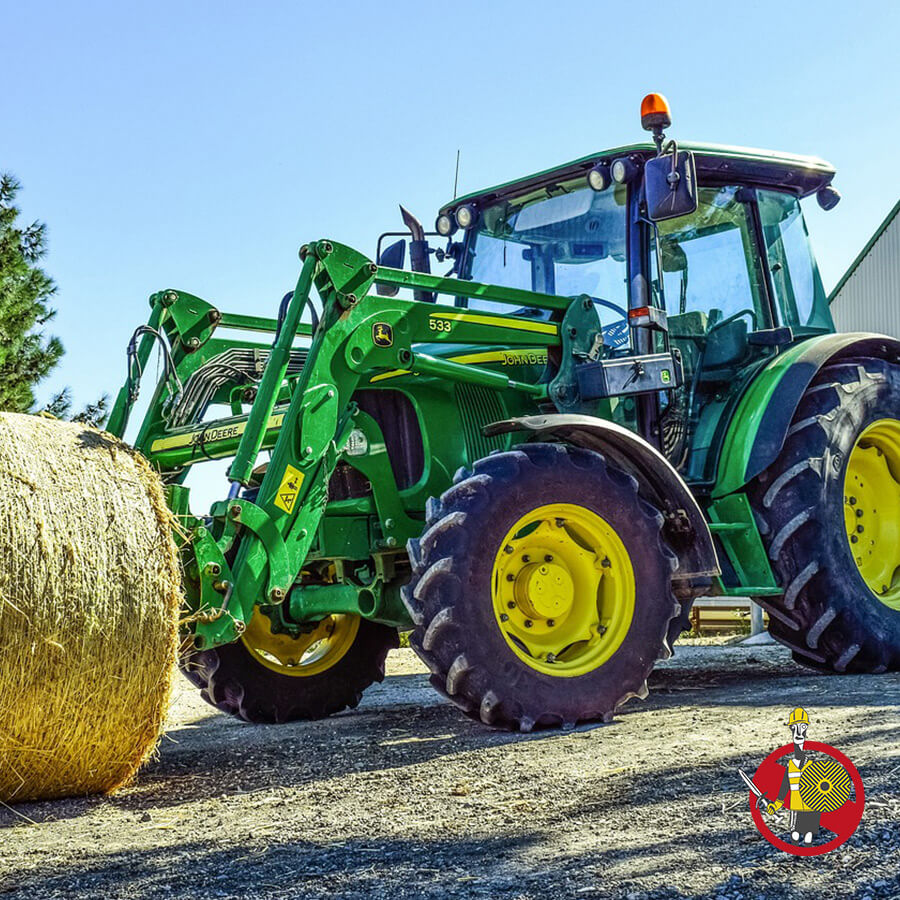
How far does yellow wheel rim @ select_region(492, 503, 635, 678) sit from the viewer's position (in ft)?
18.6

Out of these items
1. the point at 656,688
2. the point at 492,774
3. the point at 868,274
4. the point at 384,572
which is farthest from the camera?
the point at 868,274

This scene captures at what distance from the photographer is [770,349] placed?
285 inches

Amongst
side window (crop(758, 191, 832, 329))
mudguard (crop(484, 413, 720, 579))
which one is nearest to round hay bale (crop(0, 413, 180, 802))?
mudguard (crop(484, 413, 720, 579))

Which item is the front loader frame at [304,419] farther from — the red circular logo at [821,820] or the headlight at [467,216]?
the red circular logo at [821,820]

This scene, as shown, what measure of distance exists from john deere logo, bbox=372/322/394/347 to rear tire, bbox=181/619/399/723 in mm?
1883

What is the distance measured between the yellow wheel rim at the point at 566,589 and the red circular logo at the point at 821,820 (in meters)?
1.74

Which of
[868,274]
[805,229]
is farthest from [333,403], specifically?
[868,274]

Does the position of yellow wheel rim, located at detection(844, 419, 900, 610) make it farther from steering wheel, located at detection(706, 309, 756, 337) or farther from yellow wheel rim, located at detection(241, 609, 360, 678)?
yellow wheel rim, located at detection(241, 609, 360, 678)

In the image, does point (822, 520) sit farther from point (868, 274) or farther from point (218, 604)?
point (868, 274)

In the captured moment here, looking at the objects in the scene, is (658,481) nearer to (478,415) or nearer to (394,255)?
(478,415)

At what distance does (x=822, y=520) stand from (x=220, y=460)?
3.08 metres

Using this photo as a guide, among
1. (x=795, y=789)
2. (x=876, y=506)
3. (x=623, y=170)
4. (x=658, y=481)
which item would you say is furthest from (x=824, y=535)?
(x=795, y=789)

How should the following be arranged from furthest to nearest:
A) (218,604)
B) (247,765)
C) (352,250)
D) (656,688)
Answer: (656,688) < (352,250) < (247,765) < (218,604)

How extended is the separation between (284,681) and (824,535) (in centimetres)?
293
